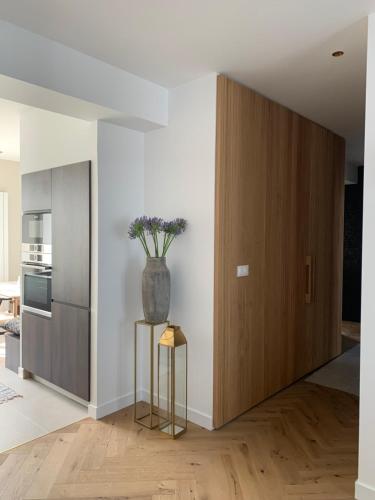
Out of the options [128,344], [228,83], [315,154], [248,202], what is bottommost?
[128,344]

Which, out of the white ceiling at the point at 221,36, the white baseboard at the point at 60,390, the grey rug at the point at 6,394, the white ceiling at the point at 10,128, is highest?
the white ceiling at the point at 10,128

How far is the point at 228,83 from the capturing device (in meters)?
2.81

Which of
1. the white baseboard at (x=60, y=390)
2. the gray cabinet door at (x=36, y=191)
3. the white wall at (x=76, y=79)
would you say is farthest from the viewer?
the gray cabinet door at (x=36, y=191)

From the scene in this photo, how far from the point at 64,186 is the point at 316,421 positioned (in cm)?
274

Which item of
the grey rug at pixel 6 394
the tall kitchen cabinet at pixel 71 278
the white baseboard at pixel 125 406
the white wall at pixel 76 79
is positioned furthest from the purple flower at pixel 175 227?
the grey rug at pixel 6 394

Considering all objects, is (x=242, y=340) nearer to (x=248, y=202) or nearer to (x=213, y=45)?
(x=248, y=202)

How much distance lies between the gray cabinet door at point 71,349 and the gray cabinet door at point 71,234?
0.10 m

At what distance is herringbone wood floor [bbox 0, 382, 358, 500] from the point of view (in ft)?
7.13

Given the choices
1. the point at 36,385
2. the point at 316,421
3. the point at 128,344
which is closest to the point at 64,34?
the point at 128,344

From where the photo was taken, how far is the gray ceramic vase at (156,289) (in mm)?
2820

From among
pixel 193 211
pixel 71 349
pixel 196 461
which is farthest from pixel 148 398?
pixel 193 211

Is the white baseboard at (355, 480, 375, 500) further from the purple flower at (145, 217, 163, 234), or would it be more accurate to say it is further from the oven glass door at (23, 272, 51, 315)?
the oven glass door at (23, 272, 51, 315)

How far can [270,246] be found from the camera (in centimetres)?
330

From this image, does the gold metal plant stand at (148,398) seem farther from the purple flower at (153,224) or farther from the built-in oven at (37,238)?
the built-in oven at (37,238)
